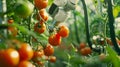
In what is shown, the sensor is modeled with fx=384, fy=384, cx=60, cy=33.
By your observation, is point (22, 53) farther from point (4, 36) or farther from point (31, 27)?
point (31, 27)

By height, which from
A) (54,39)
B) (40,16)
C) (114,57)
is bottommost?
(114,57)

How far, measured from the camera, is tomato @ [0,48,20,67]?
111cm

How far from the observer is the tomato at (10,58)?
1106mm

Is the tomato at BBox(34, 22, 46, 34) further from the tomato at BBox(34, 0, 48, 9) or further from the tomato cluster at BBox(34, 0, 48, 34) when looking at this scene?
the tomato at BBox(34, 0, 48, 9)

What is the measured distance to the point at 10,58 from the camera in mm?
1109

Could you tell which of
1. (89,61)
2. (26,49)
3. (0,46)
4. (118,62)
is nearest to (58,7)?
(89,61)

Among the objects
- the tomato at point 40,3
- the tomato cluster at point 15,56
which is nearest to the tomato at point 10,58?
the tomato cluster at point 15,56

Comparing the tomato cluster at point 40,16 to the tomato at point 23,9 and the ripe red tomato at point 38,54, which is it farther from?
the tomato at point 23,9

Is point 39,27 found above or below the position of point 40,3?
below

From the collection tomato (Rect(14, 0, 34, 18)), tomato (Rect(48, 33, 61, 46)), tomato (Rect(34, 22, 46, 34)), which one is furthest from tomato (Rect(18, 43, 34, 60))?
tomato (Rect(34, 22, 46, 34))

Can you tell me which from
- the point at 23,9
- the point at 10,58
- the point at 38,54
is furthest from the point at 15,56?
the point at 38,54

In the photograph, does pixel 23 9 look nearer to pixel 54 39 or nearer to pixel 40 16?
pixel 54 39

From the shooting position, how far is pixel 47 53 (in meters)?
2.30

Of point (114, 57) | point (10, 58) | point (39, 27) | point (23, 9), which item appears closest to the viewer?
point (10, 58)
